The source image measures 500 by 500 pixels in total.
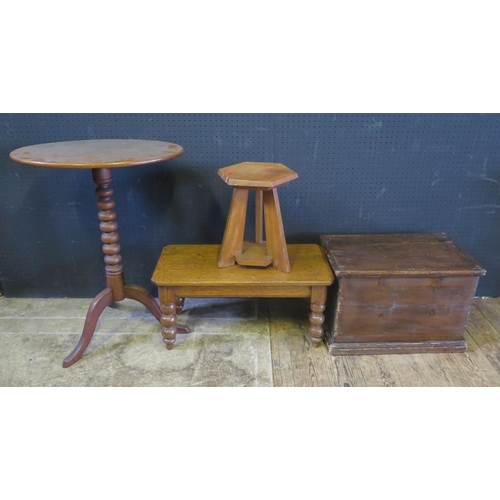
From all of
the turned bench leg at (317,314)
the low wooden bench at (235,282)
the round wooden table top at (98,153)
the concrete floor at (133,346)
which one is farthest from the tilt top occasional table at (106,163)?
the turned bench leg at (317,314)

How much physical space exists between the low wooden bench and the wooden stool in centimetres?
5

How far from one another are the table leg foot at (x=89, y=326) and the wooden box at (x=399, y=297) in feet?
4.12

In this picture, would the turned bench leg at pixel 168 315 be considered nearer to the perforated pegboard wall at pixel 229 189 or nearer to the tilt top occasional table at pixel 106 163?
the tilt top occasional table at pixel 106 163

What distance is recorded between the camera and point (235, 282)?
2148mm

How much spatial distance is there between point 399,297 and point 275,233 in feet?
2.34

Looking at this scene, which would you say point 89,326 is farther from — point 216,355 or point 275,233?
point 275,233

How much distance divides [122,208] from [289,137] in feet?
3.55

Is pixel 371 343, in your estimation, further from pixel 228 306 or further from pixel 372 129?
pixel 372 129

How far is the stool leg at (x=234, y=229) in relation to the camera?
7.13 feet

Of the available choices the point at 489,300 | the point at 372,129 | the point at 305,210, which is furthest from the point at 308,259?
the point at 489,300

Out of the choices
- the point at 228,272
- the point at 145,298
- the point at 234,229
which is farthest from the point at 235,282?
the point at 145,298

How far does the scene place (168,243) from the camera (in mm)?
2703

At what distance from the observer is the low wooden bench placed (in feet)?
7.08

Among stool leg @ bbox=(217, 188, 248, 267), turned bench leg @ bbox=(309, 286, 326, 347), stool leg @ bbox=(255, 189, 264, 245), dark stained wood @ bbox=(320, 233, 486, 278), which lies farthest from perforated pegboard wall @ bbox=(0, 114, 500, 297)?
turned bench leg @ bbox=(309, 286, 326, 347)
